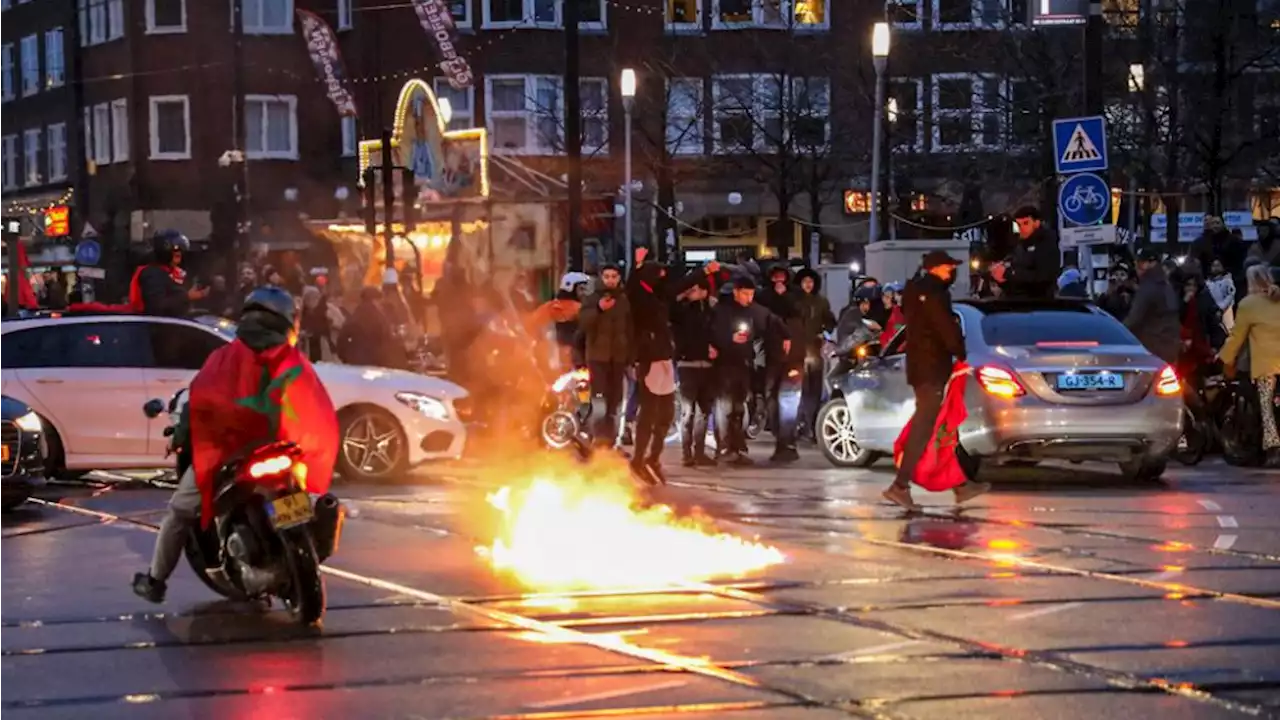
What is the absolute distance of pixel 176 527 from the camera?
10.0 meters

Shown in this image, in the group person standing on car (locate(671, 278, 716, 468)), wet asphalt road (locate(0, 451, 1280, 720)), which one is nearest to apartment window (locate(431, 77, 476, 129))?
person standing on car (locate(671, 278, 716, 468))

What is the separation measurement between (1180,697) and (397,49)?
4621 centimetres

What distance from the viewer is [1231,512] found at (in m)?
14.3

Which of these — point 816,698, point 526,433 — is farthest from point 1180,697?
point 526,433

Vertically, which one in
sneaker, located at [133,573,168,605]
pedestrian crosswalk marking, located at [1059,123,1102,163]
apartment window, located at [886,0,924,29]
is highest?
apartment window, located at [886,0,924,29]

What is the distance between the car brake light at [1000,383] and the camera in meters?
16.0

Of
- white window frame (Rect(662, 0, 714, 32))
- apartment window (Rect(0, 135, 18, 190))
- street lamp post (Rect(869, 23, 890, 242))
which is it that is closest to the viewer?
street lamp post (Rect(869, 23, 890, 242))

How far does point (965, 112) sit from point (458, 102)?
13824 millimetres

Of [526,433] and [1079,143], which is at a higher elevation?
[1079,143]

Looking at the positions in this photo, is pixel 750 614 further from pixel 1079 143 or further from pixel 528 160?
pixel 528 160

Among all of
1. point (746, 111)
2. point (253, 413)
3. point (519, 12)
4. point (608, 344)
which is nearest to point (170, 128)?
point (519, 12)

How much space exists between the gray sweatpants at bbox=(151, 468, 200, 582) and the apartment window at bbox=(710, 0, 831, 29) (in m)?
41.4

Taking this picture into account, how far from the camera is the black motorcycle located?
945 centimetres

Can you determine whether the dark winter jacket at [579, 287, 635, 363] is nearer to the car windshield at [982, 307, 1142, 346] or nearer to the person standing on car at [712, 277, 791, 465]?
the person standing on car at [712, 277, 791, 465]
